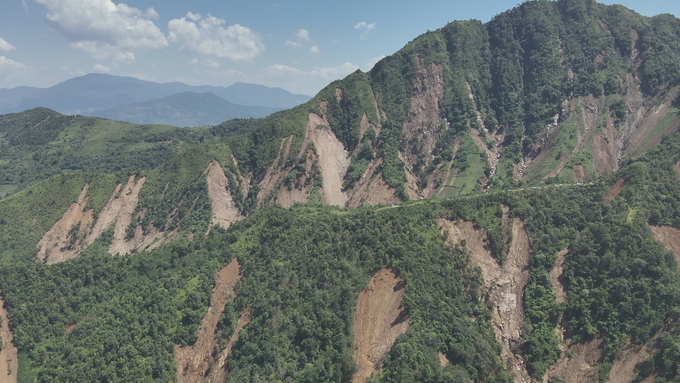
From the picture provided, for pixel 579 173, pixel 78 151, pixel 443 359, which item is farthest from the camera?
pixel 78 151

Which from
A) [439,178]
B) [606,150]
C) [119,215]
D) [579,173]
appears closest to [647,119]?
[606,150]

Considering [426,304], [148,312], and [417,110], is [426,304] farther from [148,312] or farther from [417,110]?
[417,110]

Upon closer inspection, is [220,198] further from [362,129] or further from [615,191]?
[615,191]

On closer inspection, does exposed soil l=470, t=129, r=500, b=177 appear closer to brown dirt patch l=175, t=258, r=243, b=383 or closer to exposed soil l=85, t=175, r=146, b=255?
brown dirt patch l=175, t=258, r=243, b=383

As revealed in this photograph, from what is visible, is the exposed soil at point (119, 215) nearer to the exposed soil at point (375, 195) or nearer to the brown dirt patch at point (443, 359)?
the exposed soil at point (375, 195)

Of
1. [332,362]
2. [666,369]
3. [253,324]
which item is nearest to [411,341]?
[332,362]

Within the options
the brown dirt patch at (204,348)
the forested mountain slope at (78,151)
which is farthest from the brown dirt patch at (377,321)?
the forested mountain slope at (78,151)

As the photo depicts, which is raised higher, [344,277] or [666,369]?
[344,277]
